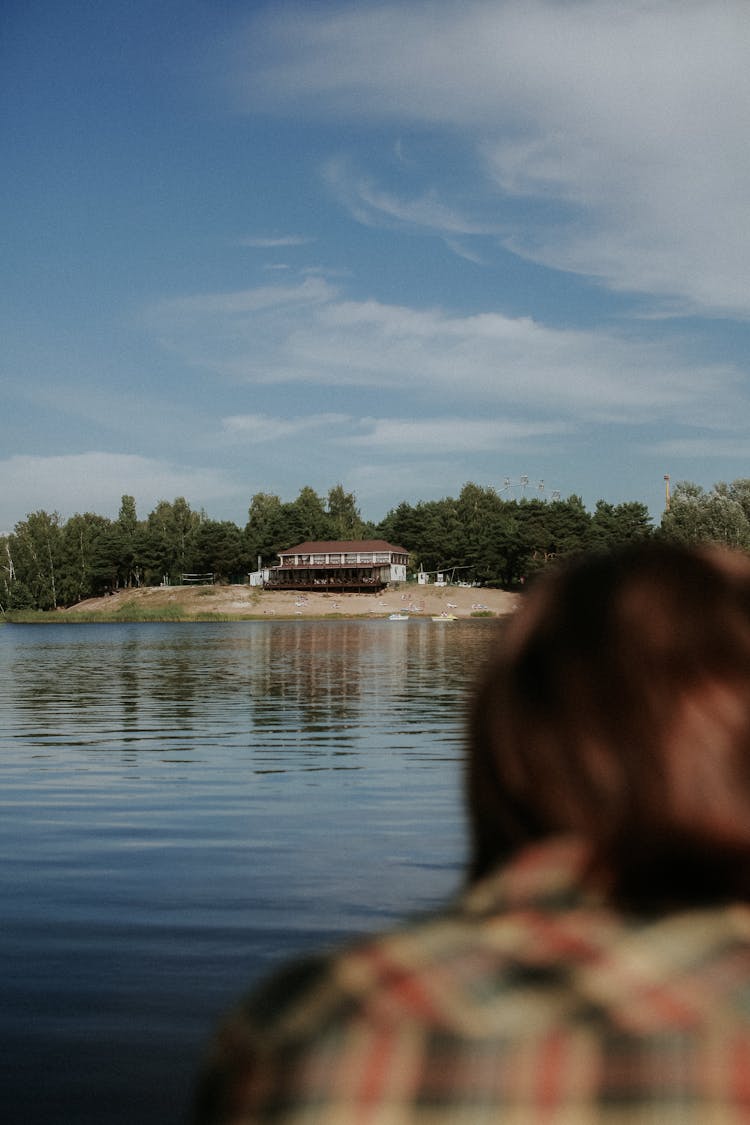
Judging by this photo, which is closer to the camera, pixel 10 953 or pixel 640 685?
pixel 640 685

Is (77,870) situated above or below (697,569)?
below

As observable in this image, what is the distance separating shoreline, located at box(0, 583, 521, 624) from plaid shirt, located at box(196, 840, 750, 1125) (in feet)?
340

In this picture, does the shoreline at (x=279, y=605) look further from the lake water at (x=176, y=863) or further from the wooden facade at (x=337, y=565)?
the lake water at (x=176, y=863)

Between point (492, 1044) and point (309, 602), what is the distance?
110542 millimetres

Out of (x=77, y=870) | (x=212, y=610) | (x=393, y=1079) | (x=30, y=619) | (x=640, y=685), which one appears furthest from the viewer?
(x=30, y=619)

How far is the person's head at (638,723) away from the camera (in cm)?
118

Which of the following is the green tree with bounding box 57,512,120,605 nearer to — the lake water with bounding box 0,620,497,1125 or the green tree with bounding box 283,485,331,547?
the green tree with bounding box 283,485,331,547

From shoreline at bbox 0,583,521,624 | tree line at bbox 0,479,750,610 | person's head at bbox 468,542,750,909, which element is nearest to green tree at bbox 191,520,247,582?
tree line at bbox 0,479,750,610

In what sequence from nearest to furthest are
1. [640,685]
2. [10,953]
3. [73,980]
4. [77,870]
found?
1. [640,685]
2. [73,980]
3. [10,953]
4. [77,870]

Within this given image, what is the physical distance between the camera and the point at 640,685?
3.91ft

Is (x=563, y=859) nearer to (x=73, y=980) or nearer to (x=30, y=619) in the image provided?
(x=73, y=980)

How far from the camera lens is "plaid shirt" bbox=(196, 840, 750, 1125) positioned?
1.05 m

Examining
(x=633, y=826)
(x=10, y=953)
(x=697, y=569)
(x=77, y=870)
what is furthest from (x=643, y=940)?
(x=77, y=870)

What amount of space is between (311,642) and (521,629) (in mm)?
58807
